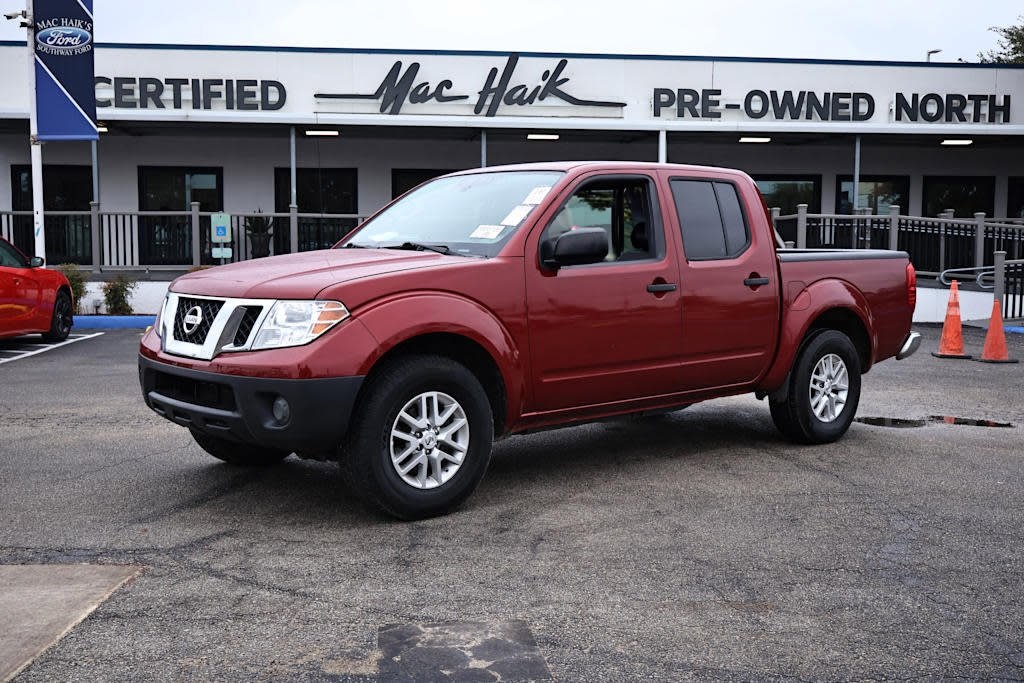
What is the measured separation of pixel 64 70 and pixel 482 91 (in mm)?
8024

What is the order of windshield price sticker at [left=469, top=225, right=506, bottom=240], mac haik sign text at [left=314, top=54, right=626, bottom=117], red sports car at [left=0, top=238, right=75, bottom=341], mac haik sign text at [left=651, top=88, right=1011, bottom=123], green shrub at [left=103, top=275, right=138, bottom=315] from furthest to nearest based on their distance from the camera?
1. mac haik sign text at [left=651, top=88, right=1011, bottom=123]
2. mac haik sign text at [left=314, top=54, right=626, bottom=117]
3. green shrub at [left=103, top=275, right=138, bottom=315]
4. red sports car at [left=0, top=238, right=75, bottom=341]
5. windshield price sticker at [left=469, top=225, right=506, bottom=240]

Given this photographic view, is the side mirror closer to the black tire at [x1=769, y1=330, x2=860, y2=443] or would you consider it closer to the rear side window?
the rear side window

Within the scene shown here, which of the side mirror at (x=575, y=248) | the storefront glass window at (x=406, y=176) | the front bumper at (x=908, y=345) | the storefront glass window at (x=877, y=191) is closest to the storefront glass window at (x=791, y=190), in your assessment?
Answer: the storefront glass window at (x=877, y=191)

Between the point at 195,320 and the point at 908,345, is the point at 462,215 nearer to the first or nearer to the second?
the point at 195,320

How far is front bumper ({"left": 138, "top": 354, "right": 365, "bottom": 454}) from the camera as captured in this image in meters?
4.74

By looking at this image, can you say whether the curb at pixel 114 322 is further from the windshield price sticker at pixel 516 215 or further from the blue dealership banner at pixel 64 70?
the windshield price sticker at pixel 516 215

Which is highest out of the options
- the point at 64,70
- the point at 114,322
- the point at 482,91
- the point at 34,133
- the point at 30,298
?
the point at 482,91

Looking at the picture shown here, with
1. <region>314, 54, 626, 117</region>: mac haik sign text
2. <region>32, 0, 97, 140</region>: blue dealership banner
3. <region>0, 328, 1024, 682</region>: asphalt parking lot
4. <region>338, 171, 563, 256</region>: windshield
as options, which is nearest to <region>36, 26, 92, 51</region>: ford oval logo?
<region>32, 0, 97, 140</region>: blue dealership banner

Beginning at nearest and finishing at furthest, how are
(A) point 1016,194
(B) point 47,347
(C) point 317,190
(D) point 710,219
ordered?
1. (D) point 710,219
2. (B) point 47,347
3. (C) point 317,190
4. (A) point 1016,194

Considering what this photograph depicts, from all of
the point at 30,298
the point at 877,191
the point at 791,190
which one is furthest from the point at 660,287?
the point at 877,191

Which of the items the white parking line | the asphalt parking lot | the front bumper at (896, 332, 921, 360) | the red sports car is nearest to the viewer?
the asphalt parking lot

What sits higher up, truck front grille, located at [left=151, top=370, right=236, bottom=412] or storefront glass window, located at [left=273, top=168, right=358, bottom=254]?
storefront glass window, located at [left=273, top=168, right=358, bottom=254]

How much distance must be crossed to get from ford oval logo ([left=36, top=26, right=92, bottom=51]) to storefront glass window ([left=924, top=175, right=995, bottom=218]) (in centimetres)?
1854

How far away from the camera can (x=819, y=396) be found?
23.6 ft
